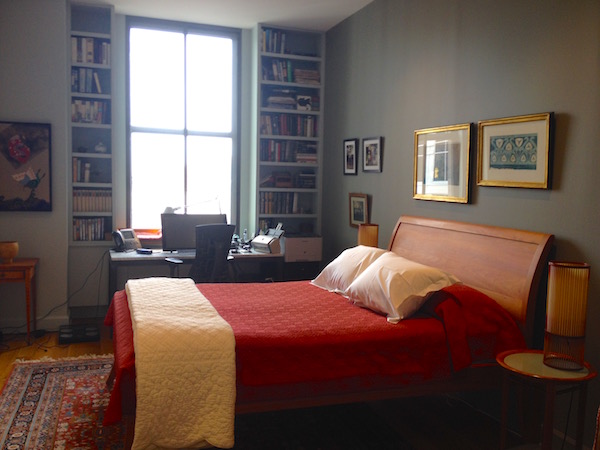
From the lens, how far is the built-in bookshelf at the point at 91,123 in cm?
535

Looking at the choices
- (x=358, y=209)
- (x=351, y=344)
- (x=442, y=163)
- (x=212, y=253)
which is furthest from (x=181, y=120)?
(x=351, y=344)

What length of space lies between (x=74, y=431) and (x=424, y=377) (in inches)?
76.5

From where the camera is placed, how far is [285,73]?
592 cm

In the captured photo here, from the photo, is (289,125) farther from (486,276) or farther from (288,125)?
(486,276)

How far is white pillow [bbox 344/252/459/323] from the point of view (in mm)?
3154

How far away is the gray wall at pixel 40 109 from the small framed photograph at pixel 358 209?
8.52 ft

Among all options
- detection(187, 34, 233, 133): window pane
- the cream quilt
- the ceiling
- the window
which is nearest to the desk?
the window

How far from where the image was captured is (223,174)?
6.20 meters

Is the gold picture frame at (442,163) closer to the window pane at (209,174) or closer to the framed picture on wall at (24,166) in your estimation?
the window pane at (209,174)

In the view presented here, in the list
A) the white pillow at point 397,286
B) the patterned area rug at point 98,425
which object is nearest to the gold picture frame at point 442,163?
the white pillow at point 397,286

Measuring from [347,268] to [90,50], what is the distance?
3.33 meters

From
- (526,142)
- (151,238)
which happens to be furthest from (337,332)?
(151,238)

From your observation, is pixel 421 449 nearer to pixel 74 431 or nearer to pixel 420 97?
pixel 74 431

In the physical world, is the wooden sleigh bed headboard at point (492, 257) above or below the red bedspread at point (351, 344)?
above
